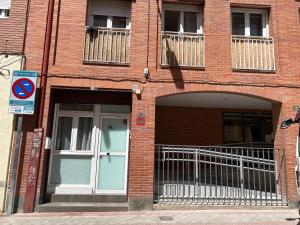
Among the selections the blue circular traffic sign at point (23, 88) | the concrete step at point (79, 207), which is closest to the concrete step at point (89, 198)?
the concrete step at point (79, 207)

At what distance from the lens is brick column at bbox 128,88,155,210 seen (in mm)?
7691

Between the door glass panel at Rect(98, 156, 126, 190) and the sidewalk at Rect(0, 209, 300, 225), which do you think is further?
the door glass panel at Rect(98, 156, 126, 190)

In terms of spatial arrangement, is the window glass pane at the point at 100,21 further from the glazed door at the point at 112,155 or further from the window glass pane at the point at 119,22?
the glazed door at the point at 112,155

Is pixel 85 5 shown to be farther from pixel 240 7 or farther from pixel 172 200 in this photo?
pixel 172 200

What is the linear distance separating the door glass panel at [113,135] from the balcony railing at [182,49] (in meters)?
2.21

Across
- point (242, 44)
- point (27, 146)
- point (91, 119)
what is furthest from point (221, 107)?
point (27, 146)

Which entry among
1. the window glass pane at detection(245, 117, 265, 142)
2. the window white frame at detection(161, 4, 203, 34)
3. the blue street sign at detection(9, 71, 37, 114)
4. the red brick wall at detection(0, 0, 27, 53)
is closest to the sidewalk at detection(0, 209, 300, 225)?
the blue street sign at detection(9, 71, 37, 114)

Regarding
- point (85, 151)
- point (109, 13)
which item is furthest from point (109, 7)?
point (85, 151)

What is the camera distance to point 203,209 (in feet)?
25.7

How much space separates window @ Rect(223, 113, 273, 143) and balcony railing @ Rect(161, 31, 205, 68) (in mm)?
4123

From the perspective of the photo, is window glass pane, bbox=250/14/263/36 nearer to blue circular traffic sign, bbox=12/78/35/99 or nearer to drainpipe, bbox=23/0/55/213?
drainpipe, bbox=23/0/55/213

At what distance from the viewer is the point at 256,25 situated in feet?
31.4

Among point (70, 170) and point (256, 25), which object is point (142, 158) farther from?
point (256, 25)

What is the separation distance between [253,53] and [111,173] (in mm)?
5573
